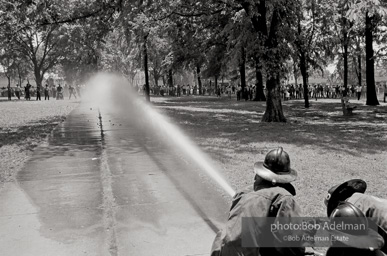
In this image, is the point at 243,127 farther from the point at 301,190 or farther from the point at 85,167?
the point at 301,190

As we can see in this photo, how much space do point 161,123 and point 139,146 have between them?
649cm

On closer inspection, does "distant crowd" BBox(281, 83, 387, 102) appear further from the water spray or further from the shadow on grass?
the water spray

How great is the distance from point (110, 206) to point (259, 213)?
436 centimetres

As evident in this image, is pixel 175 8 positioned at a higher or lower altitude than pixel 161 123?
higher

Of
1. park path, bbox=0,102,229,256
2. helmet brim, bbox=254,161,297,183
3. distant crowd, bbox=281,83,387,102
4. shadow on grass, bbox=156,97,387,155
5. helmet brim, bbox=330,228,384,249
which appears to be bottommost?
park path, bbox=0,102,229,256

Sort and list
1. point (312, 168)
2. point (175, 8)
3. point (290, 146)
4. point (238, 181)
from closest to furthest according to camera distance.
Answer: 1. point (238, 181)
2. point (312, 168)
3. point (290, 146)
4. point (175, 8)

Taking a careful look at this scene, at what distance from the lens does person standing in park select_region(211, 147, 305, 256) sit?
108 inches

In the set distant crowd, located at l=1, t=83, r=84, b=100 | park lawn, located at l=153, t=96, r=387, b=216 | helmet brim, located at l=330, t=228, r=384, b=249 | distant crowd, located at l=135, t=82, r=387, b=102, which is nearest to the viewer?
helmet brim, located at l=330, t=228, r=384, b=249

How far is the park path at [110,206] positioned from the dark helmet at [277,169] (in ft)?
7.96

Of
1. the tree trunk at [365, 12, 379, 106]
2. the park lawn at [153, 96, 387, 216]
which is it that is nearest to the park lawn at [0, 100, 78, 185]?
the park lawn at [153, 96, 387, 216]

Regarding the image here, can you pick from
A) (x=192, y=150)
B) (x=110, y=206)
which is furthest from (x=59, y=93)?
(x=110, y=206)

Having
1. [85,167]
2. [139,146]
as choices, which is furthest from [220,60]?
[85,167]

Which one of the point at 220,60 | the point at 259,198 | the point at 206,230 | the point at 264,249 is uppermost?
the point at 220,60

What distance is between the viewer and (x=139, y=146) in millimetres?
12094
